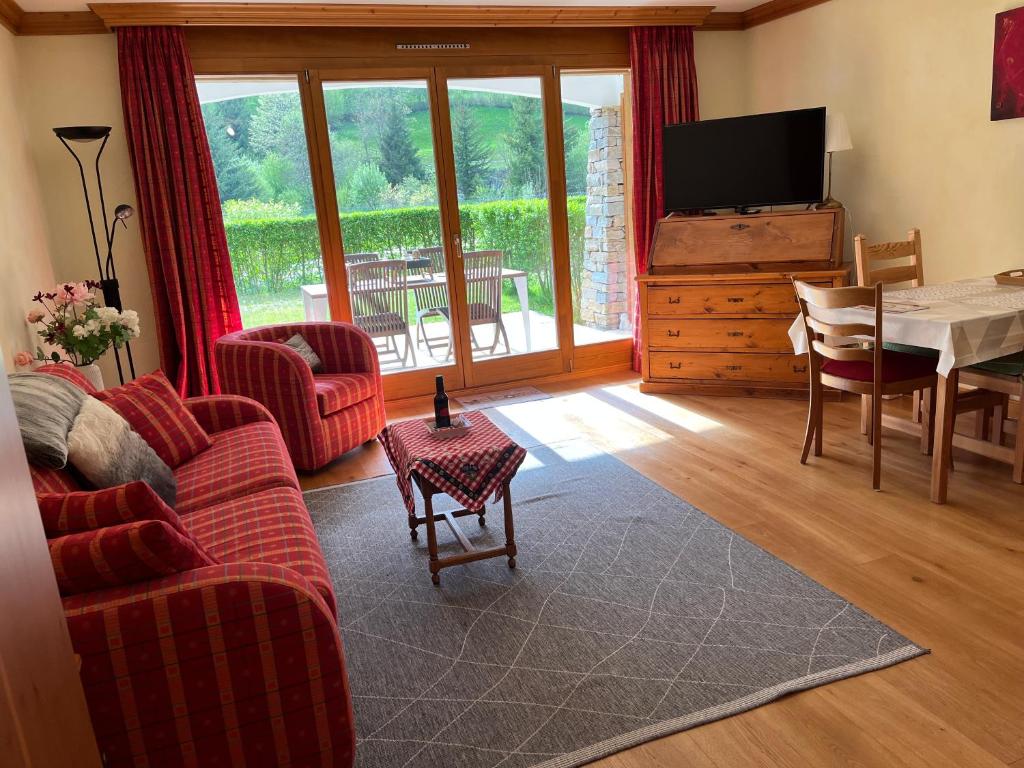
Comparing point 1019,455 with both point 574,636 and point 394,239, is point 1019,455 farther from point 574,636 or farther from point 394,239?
point 394,239

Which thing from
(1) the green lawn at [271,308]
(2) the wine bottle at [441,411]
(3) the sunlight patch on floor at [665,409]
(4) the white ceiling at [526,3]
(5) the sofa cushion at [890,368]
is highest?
(4) the white ceiling at [526,3]

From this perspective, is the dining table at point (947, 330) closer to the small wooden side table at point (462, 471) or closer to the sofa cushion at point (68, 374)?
the small wooden side table at point (462, 471)

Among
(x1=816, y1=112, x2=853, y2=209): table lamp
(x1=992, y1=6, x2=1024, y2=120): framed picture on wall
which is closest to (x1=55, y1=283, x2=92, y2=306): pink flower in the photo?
(x1=816, y1=112, x2=853, y2=209): table lamp

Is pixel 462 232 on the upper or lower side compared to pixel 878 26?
lower

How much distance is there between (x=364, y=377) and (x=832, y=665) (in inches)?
114

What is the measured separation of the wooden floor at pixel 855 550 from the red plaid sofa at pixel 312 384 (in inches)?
6.8

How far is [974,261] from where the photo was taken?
13.6 feet

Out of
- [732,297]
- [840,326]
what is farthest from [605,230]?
[840,326]

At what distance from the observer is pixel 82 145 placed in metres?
4.32

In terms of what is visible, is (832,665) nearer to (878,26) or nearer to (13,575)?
(13,575)

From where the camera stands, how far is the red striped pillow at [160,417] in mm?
2842

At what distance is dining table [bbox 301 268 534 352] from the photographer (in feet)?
16.3

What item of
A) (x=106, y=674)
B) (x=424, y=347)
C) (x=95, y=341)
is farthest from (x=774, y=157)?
(x=106, y=674)

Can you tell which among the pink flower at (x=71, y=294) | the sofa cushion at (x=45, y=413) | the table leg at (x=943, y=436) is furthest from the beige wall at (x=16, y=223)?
the table leg at (x=943, y=436)
